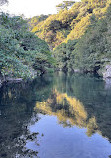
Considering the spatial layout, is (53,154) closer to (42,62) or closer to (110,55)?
(110,55)

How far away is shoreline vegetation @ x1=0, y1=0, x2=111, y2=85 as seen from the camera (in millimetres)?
9120

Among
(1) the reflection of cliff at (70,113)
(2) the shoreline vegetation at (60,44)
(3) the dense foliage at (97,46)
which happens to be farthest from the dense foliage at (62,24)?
(1) the reflection of cliff at (70,113)

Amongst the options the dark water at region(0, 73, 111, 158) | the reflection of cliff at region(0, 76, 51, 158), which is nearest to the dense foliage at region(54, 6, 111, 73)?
the dark water at region(0, 73, 111, 158)

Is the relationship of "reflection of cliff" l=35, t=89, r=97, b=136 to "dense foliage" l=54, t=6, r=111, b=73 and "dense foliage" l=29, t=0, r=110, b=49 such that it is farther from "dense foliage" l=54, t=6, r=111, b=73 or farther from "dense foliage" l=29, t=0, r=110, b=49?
"dense foliage" l=29, t=0, r=110, b=49

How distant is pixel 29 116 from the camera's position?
36.9 ft

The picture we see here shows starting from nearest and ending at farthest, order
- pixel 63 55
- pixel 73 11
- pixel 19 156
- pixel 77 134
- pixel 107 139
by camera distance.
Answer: pixel 19 156, pixel 107 139, pixel 77 134, pixel 63 55, pixel 73 11

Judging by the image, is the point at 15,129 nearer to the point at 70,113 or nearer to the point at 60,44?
the point at 70,113

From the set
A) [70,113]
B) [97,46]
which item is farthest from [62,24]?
[70,113]

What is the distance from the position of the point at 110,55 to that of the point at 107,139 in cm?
3032

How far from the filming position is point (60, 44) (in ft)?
262

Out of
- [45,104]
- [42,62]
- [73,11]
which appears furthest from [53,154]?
[73,11]

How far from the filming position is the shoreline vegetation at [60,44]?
9120 mm

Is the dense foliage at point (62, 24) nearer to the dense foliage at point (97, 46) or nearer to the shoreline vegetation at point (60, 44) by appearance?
the shoreline vegetation at point (60, 44)

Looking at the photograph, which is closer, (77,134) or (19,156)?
(19,156)
